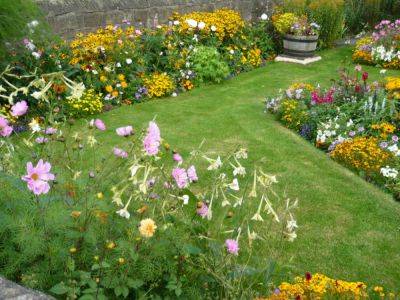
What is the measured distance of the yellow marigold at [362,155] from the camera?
548cm

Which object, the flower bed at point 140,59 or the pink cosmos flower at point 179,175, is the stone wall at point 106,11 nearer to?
the flower bed at point 140,59

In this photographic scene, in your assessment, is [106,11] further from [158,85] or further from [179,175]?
[179,175]

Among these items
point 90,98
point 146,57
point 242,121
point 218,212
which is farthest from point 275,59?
point 218,212

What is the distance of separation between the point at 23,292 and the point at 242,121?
5.36 metres

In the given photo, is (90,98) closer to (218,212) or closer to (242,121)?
(242,121)

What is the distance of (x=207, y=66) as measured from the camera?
8.88m

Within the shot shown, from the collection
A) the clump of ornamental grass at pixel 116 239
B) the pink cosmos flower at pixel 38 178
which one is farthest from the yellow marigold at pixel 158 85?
the pink cosmos flower at pixel 38 178

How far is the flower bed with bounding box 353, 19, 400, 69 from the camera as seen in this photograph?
424 inches

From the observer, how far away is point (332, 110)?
675 centimetres

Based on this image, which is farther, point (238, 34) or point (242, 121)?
point (238, 34)

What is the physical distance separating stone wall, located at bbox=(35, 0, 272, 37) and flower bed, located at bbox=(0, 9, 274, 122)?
16 centimetres

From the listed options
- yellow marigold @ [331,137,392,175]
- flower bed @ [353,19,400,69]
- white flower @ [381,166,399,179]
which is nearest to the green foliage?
yellow marigold @ [331,137,392,175]

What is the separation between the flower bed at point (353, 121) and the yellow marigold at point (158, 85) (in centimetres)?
161

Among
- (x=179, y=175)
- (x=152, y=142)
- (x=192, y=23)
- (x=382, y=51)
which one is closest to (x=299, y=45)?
(x=382, y=51)
